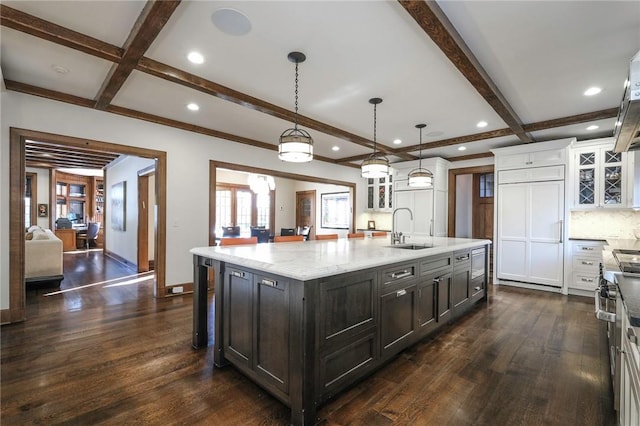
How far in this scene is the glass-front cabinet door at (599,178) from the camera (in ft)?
14.0

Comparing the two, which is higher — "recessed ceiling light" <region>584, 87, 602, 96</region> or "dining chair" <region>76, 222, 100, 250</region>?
"recessed ceiling light" <region>584, 87, 602, 96</region>

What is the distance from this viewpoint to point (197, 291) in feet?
8.25

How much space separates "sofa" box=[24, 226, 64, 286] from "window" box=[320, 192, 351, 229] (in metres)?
6.30

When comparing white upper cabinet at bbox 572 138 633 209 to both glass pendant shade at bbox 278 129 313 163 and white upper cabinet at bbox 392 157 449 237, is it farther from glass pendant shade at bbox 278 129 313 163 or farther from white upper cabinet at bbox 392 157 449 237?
glass pendant shade at bbox 278 129 313 163

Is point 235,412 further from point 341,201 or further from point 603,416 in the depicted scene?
Answer: point 341,201

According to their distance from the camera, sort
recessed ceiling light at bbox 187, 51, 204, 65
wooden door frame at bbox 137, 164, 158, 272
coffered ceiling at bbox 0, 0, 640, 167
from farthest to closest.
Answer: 1. wooden door frame at bbox 137, 164, 158, 272
2. recessed ceiling light at bbox 187, 51, 204, 65
3. coffered ceiling at bbox 0, 0, 640, 167

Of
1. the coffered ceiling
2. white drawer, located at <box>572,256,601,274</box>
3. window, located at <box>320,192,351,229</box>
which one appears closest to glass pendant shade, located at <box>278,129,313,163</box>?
the coffered ceiling

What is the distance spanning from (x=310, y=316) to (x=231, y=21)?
2062mm

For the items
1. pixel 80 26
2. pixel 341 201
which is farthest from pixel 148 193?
pixel 341 201

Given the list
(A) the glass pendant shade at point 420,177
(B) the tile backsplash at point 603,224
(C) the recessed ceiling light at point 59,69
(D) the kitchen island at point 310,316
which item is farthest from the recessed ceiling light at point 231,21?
(B) the tile backsplash at point 603,224

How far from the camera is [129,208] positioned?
21.6ft

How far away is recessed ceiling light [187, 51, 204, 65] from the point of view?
8.09 ft

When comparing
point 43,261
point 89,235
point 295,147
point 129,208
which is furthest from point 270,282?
point 89,235

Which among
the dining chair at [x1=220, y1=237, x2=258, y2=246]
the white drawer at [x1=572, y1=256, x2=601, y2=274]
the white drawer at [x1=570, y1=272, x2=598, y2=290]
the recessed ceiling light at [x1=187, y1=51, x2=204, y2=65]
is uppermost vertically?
the recessed ceiling light at [x1=187, y1=51, x2=204, y2=65]
